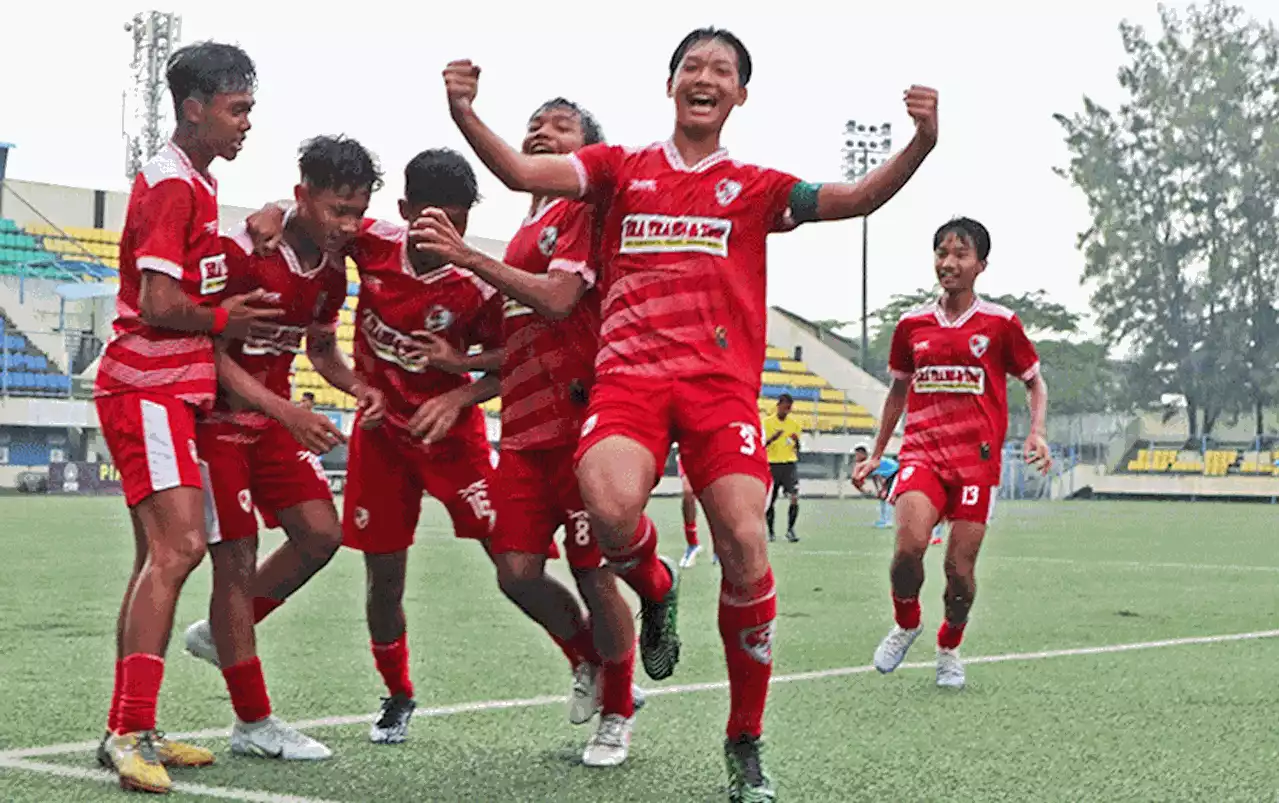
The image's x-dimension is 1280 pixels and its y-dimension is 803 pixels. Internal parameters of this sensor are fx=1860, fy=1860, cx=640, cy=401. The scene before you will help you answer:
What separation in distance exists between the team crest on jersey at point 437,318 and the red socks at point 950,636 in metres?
3.09

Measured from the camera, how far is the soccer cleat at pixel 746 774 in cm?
483

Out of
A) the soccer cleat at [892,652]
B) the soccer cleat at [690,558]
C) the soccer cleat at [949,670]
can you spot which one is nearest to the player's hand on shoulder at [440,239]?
the soccer cleat at [949,670]

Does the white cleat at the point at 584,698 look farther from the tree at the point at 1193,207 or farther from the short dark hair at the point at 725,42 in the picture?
the tree at the point at 1193,207

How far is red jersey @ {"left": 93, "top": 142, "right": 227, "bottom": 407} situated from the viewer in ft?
17.1

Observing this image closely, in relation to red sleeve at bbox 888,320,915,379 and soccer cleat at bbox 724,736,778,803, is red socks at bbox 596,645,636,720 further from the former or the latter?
red sleeve at bbox 888,320,915,379

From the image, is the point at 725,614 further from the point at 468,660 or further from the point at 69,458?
the point at 69,458

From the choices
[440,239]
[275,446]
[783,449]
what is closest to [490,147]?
[440,239]

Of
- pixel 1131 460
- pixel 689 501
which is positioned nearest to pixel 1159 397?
pixel 1131 460

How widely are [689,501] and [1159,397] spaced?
51.8 m

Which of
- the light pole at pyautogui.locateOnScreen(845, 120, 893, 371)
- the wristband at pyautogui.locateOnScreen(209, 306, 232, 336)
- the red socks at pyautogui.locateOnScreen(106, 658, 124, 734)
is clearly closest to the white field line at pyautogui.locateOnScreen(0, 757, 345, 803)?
the red socks at pyautogui.locateOnScreen(106, 658, 124, 734)

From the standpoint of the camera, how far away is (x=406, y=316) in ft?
19.4

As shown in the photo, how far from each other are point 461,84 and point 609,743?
2.06 m

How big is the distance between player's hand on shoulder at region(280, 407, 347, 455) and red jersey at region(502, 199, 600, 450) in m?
0.59

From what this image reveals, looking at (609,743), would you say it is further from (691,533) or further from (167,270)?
(691,533)
